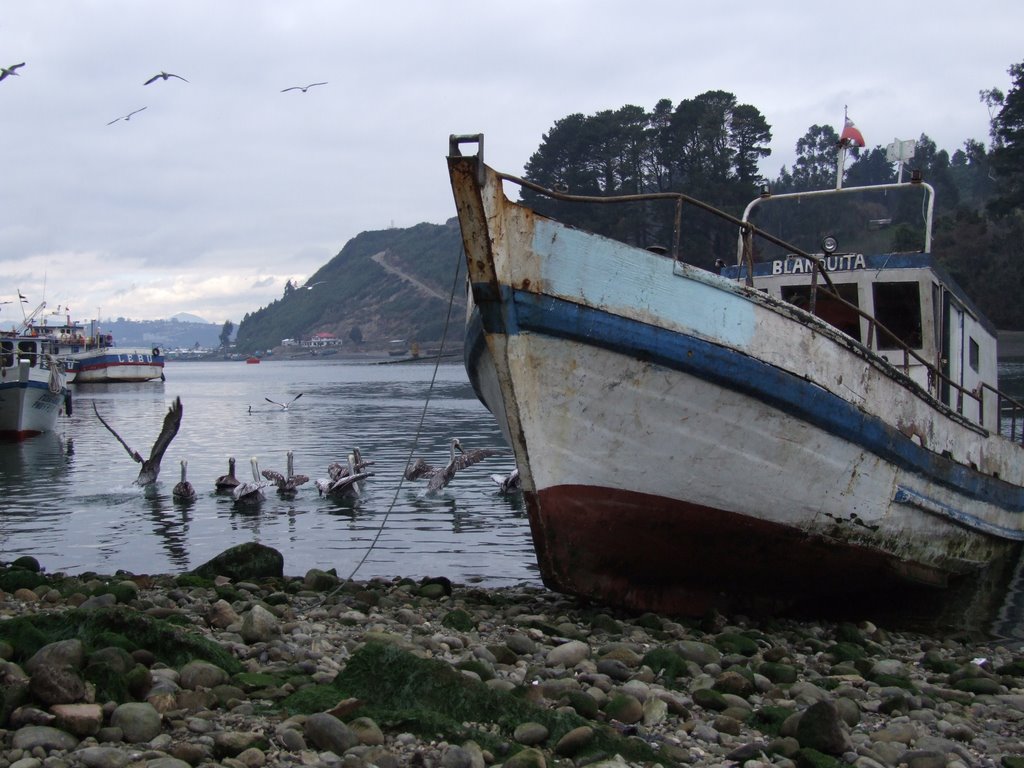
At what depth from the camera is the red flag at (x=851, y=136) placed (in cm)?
1139

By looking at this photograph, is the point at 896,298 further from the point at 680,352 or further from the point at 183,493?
the point at 183,493

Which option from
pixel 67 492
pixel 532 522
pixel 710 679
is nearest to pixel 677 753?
pixel 710 679

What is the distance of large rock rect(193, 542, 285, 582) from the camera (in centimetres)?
974

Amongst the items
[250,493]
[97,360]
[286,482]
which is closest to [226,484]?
[286,482]

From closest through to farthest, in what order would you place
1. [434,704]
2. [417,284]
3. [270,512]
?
1. [434,704]
2. [270,512]
3. [417,284]

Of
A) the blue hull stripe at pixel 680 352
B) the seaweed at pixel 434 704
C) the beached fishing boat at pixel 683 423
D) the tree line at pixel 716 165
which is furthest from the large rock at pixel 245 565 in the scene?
the tree line at pixel 716 165

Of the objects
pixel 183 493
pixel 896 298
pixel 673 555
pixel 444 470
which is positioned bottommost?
pixel 183 493

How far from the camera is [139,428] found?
113 feet

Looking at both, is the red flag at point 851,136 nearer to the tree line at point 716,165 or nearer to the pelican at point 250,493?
the pelican at point 250,493

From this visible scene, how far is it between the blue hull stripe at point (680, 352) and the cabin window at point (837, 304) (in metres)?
2.48

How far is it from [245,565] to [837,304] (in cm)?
659

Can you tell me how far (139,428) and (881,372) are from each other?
2999 centimetres

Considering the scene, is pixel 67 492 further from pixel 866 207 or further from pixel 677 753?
pixel 866 207

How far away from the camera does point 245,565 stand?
9844 millimetres
